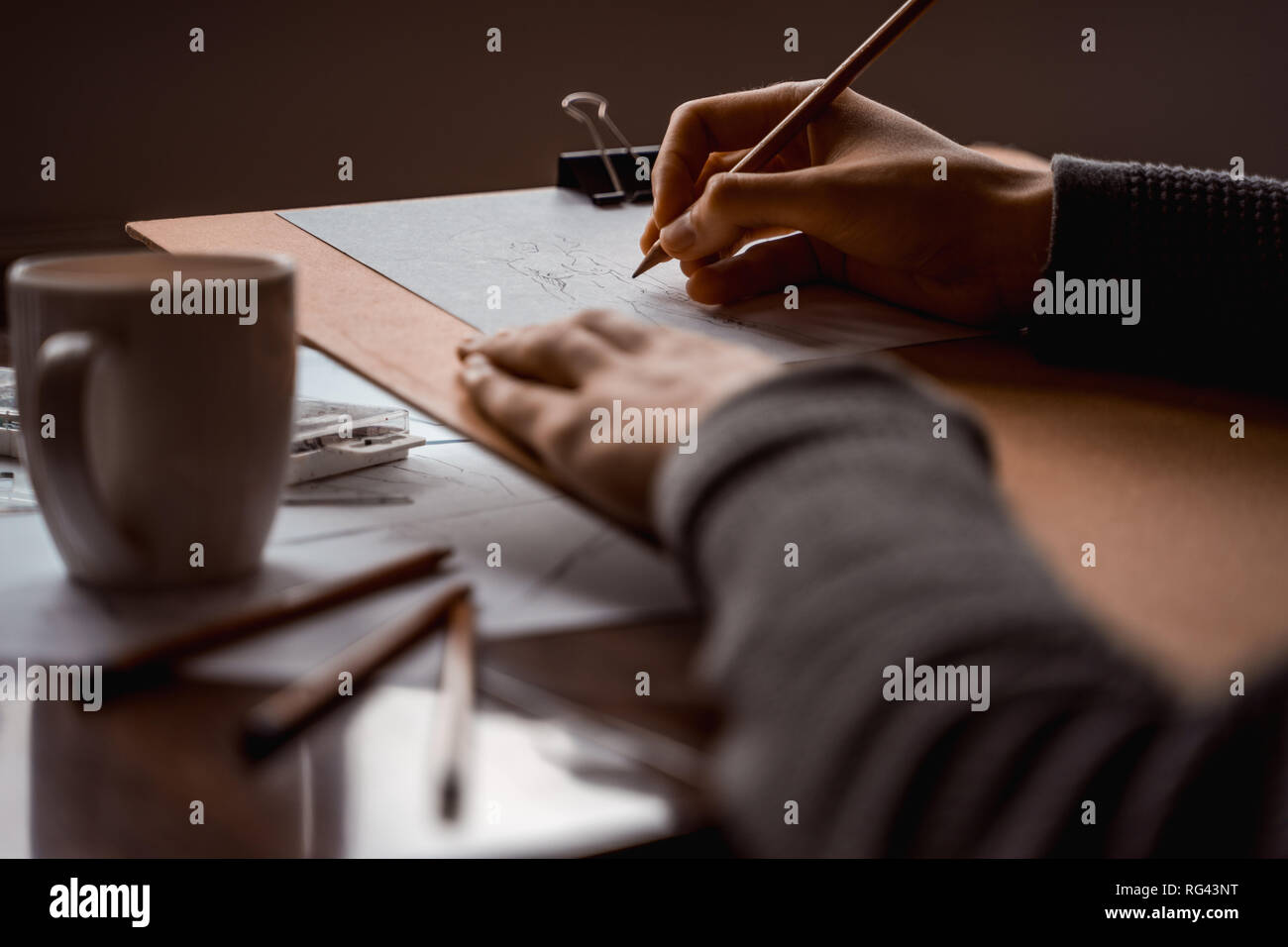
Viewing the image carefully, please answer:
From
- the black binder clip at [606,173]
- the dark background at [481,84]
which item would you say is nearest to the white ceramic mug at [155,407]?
the black binder clip at [606,173]

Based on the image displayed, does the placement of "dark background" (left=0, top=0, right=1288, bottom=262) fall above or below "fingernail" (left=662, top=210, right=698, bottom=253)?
above

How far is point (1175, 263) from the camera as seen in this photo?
58 centimetres

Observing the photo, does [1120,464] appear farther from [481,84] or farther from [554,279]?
[481,84]

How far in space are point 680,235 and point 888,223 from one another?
0.37 ft

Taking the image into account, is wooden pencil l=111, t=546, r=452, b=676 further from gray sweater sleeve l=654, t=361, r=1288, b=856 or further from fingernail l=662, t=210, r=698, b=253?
fingernail l=662, t=210, r=698, b=253

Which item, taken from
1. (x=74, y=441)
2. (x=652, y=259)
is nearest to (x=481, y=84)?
(x=652, y=259)

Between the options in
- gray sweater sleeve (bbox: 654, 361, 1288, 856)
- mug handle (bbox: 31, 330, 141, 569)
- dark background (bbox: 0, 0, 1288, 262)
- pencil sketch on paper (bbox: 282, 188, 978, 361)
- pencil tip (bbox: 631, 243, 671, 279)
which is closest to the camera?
gray sweater sleeve (bbox: 654, 361, 1288, 856)

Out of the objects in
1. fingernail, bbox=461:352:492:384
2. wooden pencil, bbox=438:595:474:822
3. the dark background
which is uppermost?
the dark background

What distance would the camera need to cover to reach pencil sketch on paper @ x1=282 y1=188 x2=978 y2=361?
24.3 inches

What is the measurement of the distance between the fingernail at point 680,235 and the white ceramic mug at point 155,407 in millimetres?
309

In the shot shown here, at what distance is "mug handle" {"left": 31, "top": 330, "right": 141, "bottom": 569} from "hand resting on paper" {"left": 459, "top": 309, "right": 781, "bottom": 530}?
5.4 inches

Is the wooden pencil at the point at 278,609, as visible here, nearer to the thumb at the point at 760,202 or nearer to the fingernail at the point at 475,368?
the fingernail at the point at 475,368

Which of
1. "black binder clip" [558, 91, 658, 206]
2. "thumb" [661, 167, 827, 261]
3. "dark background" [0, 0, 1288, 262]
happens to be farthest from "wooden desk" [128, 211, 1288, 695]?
"dark background" [0, 0, 1288, 262]
